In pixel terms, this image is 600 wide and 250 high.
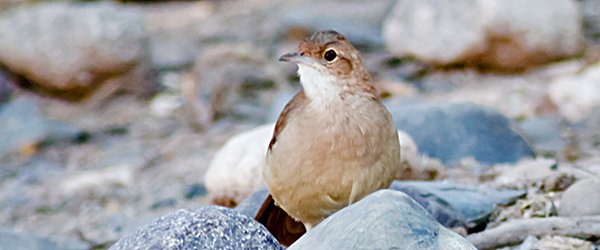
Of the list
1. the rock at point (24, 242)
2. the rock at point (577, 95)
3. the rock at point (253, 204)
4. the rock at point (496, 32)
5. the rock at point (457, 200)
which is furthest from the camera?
the rock at point (496, 32)

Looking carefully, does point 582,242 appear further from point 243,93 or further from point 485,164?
point 243,93

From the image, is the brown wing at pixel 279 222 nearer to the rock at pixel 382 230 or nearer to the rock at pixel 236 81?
the rock at pixel 382 230

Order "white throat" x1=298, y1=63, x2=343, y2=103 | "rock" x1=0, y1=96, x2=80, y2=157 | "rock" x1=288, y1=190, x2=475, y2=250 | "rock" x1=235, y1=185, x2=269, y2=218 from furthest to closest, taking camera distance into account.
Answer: "rock" x1=0, y1=96, x2=80, y2=157, "rock" x1=235, y1=185, x2=269, y2=218, "white throat" x1=298, y1=63, x2=343, y2=103, "rock" x1=288, y1=190, x2=475, y2=250

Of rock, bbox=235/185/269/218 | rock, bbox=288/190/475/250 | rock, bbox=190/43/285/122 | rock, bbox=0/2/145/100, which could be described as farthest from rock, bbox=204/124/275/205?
rock, bbox=0/2/145/100

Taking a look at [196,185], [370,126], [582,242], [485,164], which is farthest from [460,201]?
[196,185]

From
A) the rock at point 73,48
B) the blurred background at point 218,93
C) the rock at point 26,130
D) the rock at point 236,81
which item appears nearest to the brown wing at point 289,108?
the blurred background at point 218,93

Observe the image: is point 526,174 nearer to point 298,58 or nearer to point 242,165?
point 242,165

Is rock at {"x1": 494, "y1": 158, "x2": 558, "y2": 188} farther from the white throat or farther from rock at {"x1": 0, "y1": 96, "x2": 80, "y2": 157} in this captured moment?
rock at {"x1": 0, "y1": 96, "x2": 80, "y2": 157}
